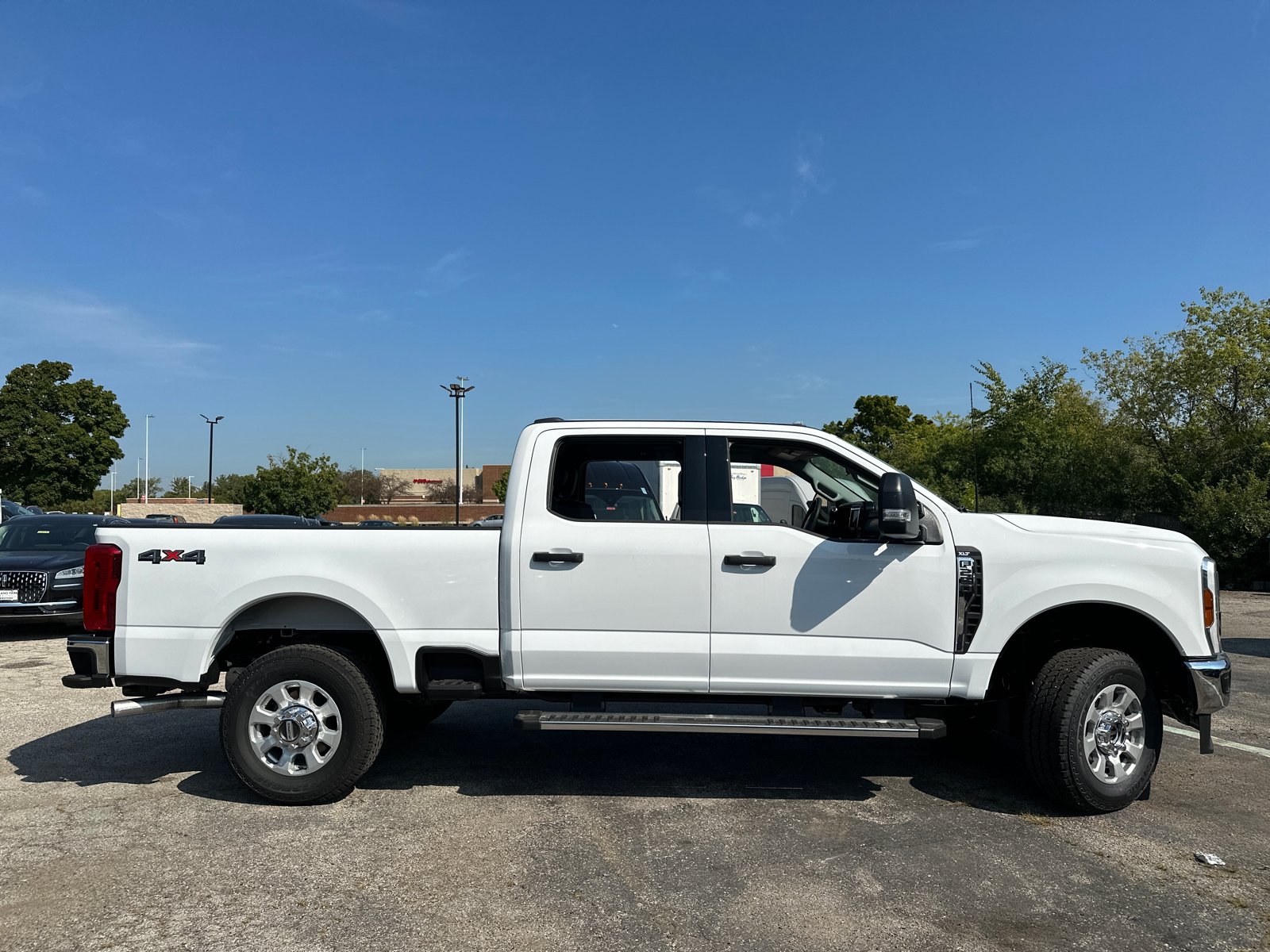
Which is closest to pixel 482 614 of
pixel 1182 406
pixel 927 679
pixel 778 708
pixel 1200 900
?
pixel 778 708

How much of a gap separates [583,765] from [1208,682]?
3611 mm

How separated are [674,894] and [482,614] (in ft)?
5.87

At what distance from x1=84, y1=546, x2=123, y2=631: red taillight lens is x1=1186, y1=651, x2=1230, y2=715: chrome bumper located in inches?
233

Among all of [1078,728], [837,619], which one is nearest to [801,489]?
[837,619]

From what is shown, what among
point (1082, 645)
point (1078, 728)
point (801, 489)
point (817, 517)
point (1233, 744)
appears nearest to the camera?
point (1078, 728)

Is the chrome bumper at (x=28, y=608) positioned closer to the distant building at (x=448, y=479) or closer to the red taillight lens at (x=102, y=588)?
the red taillight lens at (x=102, y=588)

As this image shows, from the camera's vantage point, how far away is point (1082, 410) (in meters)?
34.9

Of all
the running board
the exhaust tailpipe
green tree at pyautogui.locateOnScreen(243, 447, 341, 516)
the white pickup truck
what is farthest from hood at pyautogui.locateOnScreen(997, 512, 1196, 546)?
green tree at pyautogui.locateOnScreen(243, 447, 341, 516)

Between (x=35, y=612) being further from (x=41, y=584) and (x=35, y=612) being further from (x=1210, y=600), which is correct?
(x=1210, y=600)

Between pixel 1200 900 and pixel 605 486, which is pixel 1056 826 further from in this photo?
pixel 605 486

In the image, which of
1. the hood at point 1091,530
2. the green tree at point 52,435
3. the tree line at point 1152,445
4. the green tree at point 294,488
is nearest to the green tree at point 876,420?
the tree line at point 1152,445

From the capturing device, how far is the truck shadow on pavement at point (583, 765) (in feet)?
16.5

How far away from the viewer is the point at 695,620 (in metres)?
4.62

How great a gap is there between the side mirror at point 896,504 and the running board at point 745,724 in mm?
1029
